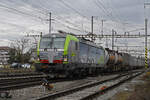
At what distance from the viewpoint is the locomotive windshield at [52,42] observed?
47.7 ft

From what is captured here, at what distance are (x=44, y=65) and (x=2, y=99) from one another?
6087mm

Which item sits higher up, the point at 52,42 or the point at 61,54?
the point at 52,42

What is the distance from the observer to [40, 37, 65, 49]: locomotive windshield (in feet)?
47.7

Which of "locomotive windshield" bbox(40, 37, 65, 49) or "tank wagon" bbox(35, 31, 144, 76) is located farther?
"locomotive windshield" bbox(40, 37, 65, 49)

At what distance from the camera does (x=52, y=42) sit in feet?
48.8

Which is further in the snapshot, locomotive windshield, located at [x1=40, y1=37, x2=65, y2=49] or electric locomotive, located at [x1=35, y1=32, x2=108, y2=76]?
locomotive windshield, located at [x1=40, y1=37, x2=65, y2=49]

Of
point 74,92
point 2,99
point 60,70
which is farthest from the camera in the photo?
point 60,70

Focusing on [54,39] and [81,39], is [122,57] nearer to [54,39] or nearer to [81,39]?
[81,39]

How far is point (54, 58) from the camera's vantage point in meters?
14.0

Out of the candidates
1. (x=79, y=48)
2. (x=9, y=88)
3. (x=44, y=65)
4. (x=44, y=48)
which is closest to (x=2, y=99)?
(x=9, y=88)

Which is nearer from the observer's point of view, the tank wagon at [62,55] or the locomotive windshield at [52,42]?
the tank wagon at [62,55]

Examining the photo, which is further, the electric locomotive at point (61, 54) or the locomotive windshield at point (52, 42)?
the locomotive windshield at point (52, 42)

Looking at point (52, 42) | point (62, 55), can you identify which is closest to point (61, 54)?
point (62, 55)

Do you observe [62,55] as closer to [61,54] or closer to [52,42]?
[61,54]
